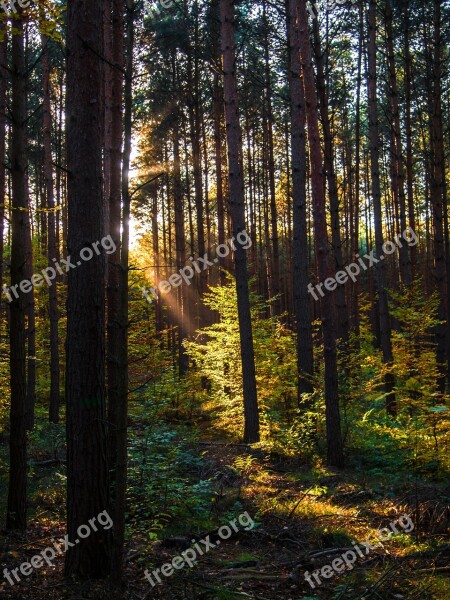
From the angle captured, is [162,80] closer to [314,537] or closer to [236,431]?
[236,431]

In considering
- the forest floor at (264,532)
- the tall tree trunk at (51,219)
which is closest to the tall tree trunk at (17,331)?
the forest floor at (264,532)

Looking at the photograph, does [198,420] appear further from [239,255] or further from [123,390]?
[123,390]

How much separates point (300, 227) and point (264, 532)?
678 cm

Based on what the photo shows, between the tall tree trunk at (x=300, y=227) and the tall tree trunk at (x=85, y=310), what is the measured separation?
6.55 m

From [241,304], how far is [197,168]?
30.5ft

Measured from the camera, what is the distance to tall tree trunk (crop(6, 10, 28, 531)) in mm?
5949

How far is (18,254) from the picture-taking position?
238 inches

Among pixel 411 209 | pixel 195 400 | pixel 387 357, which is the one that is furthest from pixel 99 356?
pixel 411 209

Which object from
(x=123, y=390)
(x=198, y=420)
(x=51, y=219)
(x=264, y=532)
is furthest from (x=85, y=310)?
(x=51, y=219)

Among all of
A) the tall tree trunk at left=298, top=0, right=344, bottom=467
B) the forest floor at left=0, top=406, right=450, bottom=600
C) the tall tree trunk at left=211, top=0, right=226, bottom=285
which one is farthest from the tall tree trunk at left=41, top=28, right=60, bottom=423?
the tall tree trunk at left=298, top=0, right=344, bottom=467

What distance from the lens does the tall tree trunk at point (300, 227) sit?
1057 centimetres

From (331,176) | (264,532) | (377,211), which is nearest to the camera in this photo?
(264,532)

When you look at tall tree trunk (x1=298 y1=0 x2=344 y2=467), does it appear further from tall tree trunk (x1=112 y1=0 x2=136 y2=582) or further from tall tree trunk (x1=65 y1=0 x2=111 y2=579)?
tall tree trunk (x1=112 y1=0 x2=136 y2=582)

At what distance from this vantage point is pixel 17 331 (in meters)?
6.10
